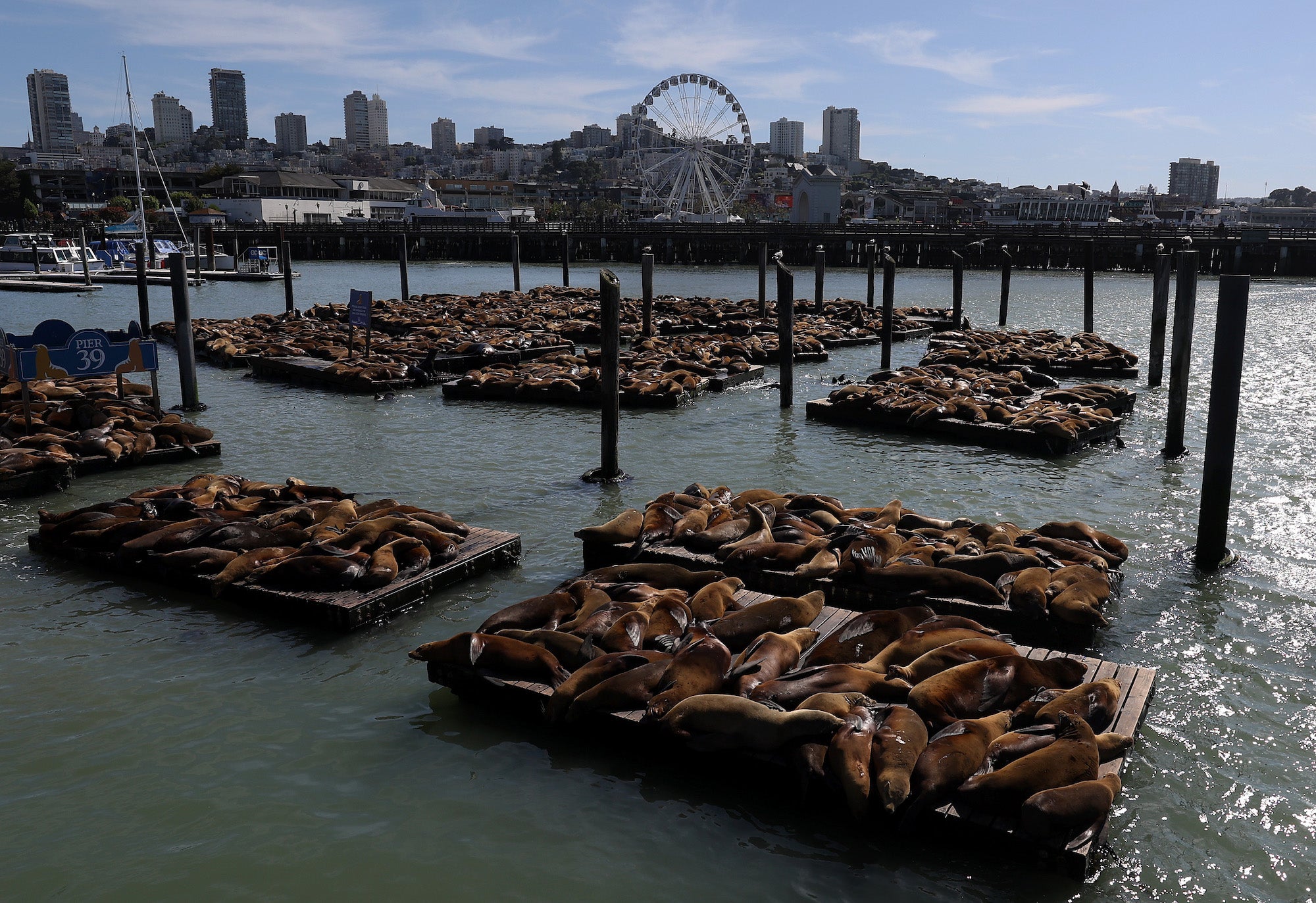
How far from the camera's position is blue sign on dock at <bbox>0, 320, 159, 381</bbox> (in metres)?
10.5

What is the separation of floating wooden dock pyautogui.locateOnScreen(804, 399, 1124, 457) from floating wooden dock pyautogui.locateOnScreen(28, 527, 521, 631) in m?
6.94

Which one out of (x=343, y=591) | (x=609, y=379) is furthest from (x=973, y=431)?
→ (x=343, y=591)

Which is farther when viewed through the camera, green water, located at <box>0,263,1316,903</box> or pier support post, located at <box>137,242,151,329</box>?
pier support post, located at <box>137,242,151,329</box>

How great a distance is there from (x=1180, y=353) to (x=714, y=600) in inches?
328

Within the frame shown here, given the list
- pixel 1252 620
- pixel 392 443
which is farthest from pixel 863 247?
pixel 1252 620

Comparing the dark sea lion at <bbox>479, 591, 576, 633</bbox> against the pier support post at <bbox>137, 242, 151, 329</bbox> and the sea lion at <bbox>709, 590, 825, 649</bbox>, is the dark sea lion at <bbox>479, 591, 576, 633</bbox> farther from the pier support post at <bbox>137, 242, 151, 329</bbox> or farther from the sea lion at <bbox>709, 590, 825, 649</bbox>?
the pier support post at <bbox>137, 242, 151, 329</bbox>

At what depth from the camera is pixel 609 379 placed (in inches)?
403

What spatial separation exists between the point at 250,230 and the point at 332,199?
3541 cm

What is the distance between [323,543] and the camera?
22.6 ft

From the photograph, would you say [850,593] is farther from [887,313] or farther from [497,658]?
[887,313]

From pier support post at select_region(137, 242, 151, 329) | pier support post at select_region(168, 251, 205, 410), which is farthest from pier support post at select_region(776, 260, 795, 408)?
pier support post at select_region(137, 242, 151, 329)

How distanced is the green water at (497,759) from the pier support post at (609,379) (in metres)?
0.36

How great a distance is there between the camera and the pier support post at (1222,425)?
305 inches

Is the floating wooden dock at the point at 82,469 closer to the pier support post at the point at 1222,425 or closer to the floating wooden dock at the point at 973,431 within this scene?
the floating wooden dock at the point at 973,431
